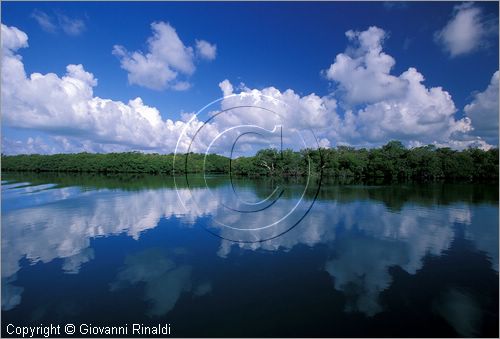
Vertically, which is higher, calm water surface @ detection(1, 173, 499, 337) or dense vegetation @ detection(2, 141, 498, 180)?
dense vegetation @ detection(2, 141, 498, 180)

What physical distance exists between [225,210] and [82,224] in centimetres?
1155

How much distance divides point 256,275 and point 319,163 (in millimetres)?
88772

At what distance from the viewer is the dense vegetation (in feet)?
253

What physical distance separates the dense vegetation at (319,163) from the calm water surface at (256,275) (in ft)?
112

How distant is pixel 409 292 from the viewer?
10.1 meters

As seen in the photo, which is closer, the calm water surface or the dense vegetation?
the calm water surface

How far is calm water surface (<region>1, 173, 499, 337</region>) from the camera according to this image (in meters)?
8.34

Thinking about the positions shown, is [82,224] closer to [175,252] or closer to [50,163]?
[175,252]

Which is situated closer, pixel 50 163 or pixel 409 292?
pixel 409 292

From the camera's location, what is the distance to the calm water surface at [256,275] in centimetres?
834

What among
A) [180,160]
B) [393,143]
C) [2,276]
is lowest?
[2,276]

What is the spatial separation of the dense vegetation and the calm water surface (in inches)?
1344

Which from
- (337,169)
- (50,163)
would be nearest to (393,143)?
(337,169)

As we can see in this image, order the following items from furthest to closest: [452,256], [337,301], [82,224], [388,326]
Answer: [82,224], [452,256], [337,301], [388,326]
